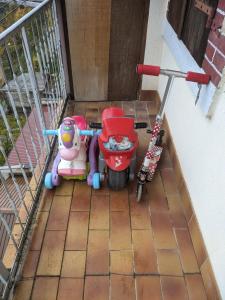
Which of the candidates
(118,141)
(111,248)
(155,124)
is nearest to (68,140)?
(118,141)

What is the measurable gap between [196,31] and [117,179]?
1056 mm

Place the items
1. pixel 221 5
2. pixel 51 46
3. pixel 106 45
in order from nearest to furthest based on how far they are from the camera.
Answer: pixel 221 5
pixel 51 46
pixel 106 45

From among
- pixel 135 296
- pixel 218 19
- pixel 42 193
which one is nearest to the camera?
pixel 218 19

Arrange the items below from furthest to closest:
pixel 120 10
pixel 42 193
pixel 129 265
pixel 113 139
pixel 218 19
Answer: pixel 120 10
pixel 42 193
pixel 113 139
pixel 129 265
pixel 218 19

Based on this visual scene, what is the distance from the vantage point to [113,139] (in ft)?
5.08

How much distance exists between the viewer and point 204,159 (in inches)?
55.1

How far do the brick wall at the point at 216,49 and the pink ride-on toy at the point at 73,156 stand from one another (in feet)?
2.81

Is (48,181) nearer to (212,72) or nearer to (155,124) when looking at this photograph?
(155,124)

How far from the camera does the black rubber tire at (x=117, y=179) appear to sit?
1.72 metres

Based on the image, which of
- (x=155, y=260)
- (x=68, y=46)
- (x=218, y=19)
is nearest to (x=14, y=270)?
(x=155, y=260)

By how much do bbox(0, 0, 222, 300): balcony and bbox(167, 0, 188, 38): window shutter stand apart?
933mm

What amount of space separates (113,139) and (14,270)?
35.9 inches

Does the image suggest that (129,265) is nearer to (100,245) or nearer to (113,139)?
(100,245)

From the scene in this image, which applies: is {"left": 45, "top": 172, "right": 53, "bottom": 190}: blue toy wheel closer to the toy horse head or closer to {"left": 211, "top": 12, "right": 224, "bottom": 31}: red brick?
the toy horse head
